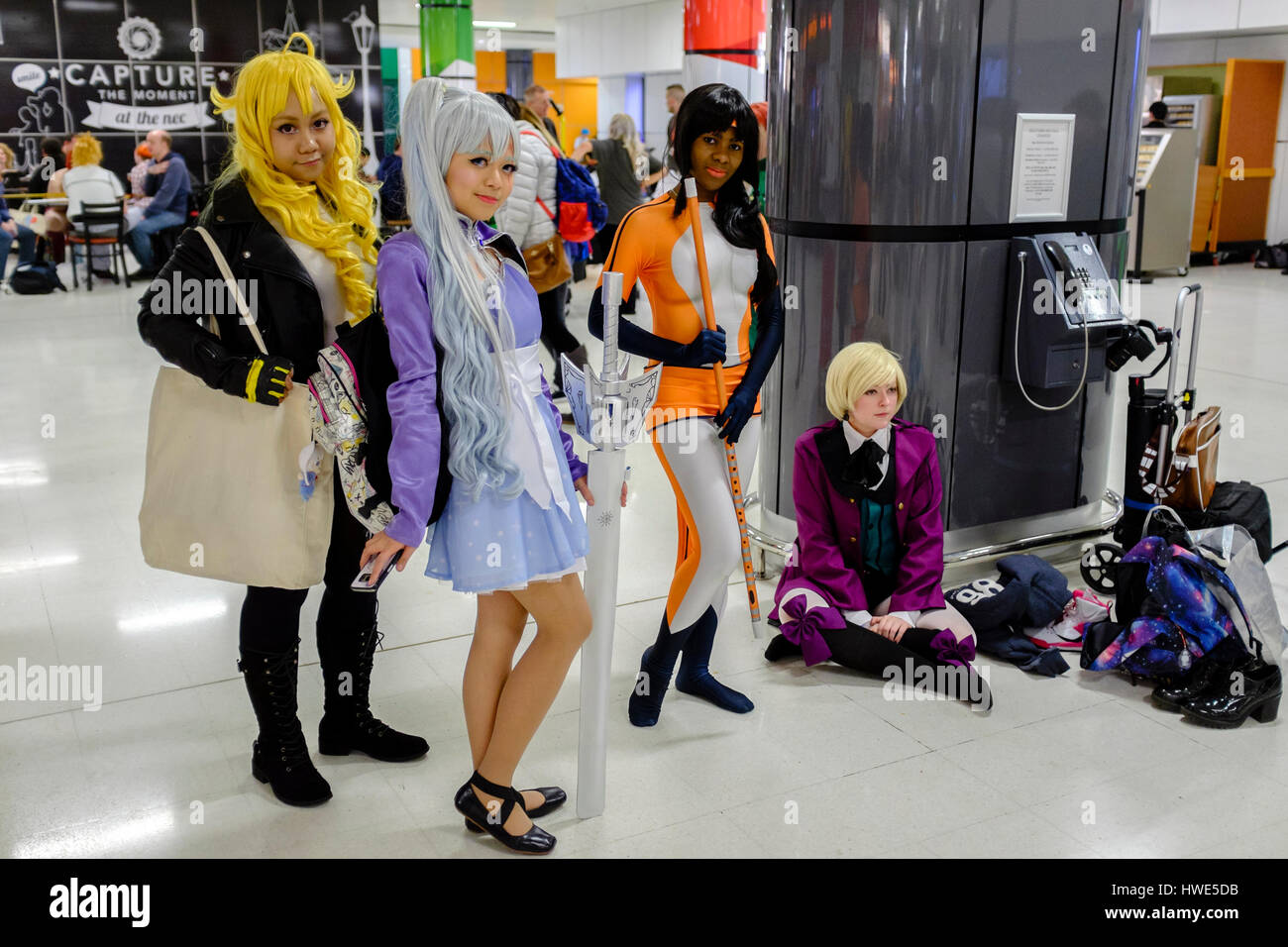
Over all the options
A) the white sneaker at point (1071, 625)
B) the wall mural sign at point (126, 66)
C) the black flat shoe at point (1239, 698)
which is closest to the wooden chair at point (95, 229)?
Answer: the wall mural sign at point (126, 66)

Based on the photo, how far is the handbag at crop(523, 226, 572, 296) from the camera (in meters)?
5.64

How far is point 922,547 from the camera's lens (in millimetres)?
3189

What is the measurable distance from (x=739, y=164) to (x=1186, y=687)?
1751mm

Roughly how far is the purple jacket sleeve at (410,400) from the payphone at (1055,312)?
7.50 ft

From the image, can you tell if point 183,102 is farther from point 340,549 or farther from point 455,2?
point 340,549

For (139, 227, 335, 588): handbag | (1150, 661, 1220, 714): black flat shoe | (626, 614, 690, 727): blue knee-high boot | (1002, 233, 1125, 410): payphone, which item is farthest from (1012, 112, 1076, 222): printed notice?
(139, 227, 335, 588): handbag

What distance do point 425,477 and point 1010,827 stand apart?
1440 millimetres

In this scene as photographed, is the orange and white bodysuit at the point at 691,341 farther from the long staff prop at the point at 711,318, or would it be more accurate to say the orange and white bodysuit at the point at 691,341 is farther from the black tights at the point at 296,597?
the black tights at the point at 296,597

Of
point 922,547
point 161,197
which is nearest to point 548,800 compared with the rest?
point 922,547

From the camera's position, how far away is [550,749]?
2838 mm

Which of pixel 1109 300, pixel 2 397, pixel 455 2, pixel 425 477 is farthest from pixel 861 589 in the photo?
pixel 455 2

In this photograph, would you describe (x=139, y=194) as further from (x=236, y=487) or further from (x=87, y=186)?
(x=236, y=487)

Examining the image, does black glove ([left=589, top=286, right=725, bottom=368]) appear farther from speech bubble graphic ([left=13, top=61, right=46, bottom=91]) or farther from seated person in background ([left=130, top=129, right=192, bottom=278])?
speech bubble graphic ([left=13, top=61, right=46, bottom=91])
